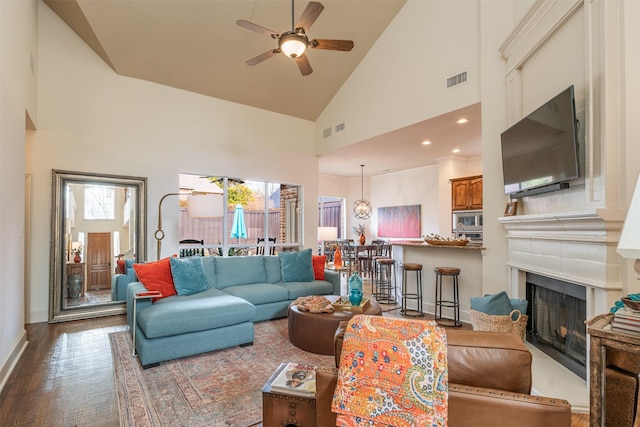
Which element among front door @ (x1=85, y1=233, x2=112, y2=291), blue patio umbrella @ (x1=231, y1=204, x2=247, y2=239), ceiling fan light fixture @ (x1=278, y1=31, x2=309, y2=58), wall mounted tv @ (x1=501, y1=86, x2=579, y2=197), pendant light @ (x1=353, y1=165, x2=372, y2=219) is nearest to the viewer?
wall mounted tv @ (x1=501, y1=86, x2=579, y2=197)

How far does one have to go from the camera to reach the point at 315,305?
355 cm

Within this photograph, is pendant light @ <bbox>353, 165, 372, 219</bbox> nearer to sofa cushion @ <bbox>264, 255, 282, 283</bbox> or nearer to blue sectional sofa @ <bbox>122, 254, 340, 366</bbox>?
blue sectional sofa @ <bbox>122, 254, 340, 366</bbox>

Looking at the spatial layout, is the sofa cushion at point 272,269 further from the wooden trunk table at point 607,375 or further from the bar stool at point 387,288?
the wooden trunk table at point 607,375

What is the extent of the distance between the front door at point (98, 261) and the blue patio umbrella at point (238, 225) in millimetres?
2038

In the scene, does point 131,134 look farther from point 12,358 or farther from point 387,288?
point 387,288

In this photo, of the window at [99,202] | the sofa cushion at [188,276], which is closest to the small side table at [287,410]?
the sofa cushion at [188,276]

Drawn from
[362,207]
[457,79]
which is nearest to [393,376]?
[457,79]

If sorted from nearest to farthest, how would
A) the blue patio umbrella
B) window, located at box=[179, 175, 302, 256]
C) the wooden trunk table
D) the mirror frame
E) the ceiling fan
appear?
the wooden trunk table, the ceiling fan, the mirror frame, window, located at box=[179, 175, 302, 256], the blue patio umbrella

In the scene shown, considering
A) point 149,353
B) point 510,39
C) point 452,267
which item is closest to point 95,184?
point 149,353

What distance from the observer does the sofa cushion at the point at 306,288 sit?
15.4 feet

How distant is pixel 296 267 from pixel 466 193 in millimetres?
4318

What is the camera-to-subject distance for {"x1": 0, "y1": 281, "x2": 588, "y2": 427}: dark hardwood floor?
224 centimetres

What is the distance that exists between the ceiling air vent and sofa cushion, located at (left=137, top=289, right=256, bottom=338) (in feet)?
12.8

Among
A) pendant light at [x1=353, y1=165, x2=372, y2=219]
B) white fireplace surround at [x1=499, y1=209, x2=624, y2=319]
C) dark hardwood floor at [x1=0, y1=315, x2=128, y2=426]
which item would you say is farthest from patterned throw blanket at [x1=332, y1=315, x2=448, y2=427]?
pendant light at [x1=353, y1=165, x2=372, y2=219]
